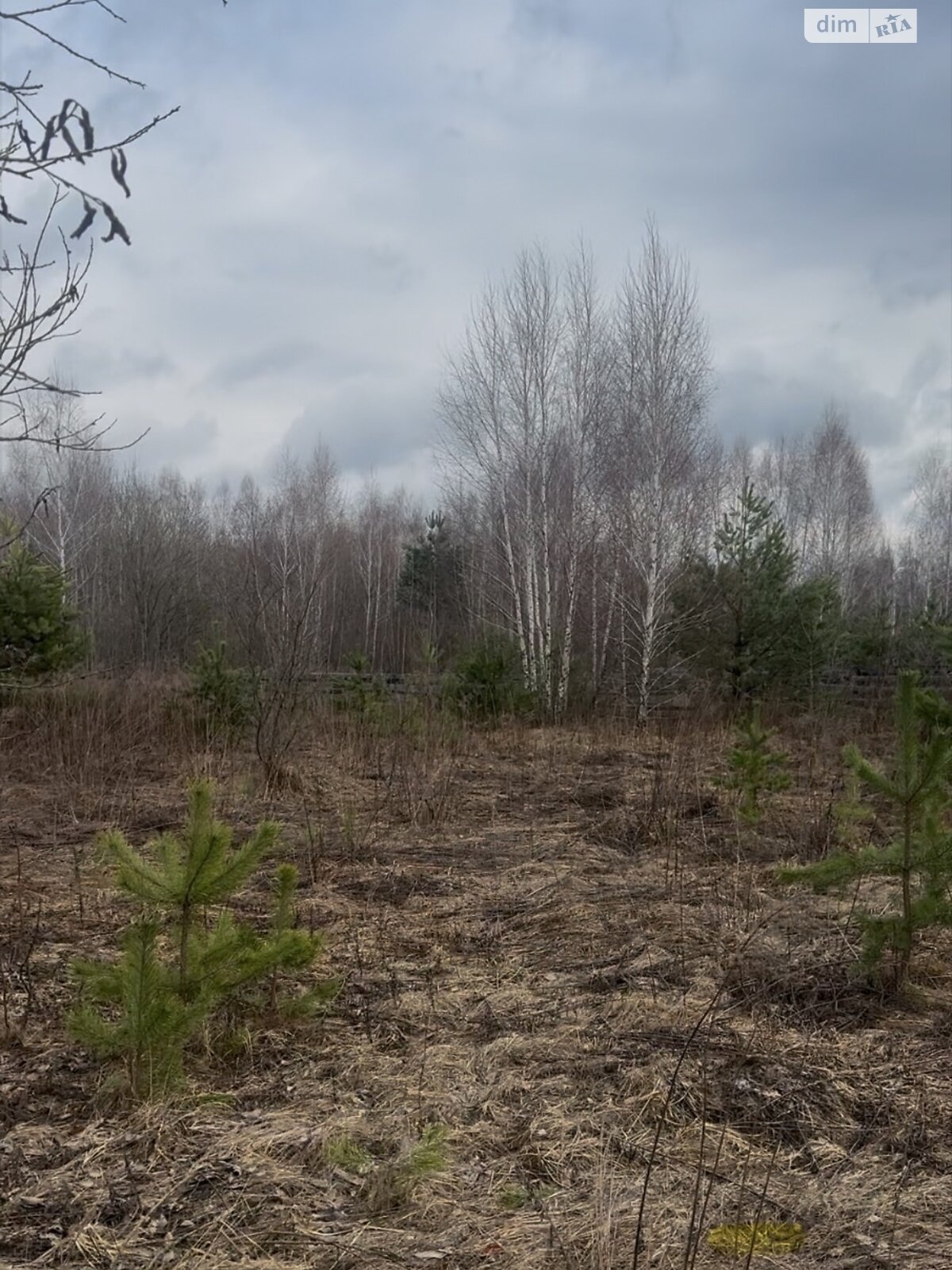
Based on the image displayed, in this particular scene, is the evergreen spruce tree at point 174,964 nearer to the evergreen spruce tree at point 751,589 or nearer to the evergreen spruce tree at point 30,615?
the evergreen spruce tree at point 30,615

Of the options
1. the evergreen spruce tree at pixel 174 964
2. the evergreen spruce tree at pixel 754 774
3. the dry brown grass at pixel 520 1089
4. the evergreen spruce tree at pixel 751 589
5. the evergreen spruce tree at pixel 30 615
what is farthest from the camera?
the evergreen spruce tree at pixel 751 589

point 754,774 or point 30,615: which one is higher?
point 30,615

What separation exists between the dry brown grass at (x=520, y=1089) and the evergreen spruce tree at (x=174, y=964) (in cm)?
17

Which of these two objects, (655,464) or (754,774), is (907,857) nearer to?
(754,774)

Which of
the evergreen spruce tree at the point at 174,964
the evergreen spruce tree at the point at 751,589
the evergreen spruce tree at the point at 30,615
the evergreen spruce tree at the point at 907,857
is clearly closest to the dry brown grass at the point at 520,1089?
the evergreen spruce tree at the point at 174,964

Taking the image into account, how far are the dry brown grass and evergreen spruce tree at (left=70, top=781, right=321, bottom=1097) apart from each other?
17cm

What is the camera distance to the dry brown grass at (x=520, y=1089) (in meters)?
2.23

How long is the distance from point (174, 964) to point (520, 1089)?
42.1 inches

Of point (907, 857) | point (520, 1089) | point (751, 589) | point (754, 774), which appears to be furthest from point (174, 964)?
point (751, 589)

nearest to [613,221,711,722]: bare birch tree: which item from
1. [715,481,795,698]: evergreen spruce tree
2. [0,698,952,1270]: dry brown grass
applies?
[715,481,795,698]: evergreen spruce tree

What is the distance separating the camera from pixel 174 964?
10.1 feet

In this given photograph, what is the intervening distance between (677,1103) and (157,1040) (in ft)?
4.64

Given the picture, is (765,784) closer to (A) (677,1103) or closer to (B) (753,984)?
(B) (753,984)

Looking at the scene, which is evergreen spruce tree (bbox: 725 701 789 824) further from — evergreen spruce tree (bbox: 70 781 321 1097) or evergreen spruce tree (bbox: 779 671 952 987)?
evergreen spruce tree (bbox: 70 781 321 1097)
